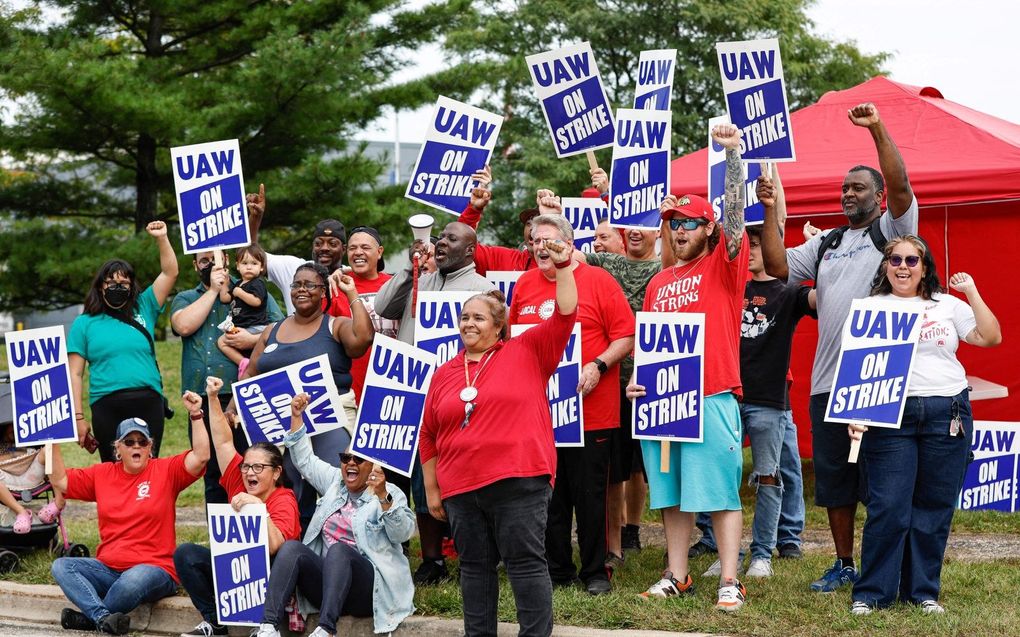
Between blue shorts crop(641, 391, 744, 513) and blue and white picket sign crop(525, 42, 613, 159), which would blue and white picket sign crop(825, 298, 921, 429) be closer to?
blue shorts crop(641, 391, 744, 513)

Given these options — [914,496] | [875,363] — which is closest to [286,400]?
[875,363]

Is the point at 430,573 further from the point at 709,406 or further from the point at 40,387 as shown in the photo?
the point at 40,387

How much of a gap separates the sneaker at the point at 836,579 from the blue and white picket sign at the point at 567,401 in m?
1.50

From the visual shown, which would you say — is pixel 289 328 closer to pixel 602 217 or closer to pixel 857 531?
pixel 602 217

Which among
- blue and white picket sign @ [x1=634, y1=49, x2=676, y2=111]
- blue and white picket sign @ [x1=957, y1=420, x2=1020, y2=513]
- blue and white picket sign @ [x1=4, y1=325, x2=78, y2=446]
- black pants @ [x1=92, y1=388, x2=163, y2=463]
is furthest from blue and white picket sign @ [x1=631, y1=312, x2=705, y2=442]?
blue and white picket sign @ [x1=4, y1=325, x2=78, y2=446]

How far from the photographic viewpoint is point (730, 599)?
6789 millimetres

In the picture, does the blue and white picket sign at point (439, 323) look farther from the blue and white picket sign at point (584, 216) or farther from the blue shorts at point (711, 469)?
the blue and white picket sign at point (584, 216)

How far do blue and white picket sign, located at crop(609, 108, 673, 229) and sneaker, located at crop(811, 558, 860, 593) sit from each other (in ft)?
7.49

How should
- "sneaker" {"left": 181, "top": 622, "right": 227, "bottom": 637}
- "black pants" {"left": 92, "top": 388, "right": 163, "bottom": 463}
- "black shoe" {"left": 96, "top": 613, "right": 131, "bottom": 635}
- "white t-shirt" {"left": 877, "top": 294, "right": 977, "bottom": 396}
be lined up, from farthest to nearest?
"black pants" {"left": 92, "top": 388, "right": 163, "bottom": 463} < "black shoe" {"left": 96, "top": 613, "right": 131, "bottom": 635} < "sneaker" {"left": 181, "top": 622, "right": 227, "bottom": 637} < "white t-shirt" {"left": 877, "top": 294, "right": 977, "bottom": 396}

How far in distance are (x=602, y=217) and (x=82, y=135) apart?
40.0 ft

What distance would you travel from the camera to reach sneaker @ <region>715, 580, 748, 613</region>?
22.1 ft

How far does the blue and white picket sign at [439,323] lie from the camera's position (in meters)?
7.54

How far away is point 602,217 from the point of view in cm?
932

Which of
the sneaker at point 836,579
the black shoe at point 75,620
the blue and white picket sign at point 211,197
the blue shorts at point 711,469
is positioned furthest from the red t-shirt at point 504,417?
the blue and white picket sign at point 211,197
